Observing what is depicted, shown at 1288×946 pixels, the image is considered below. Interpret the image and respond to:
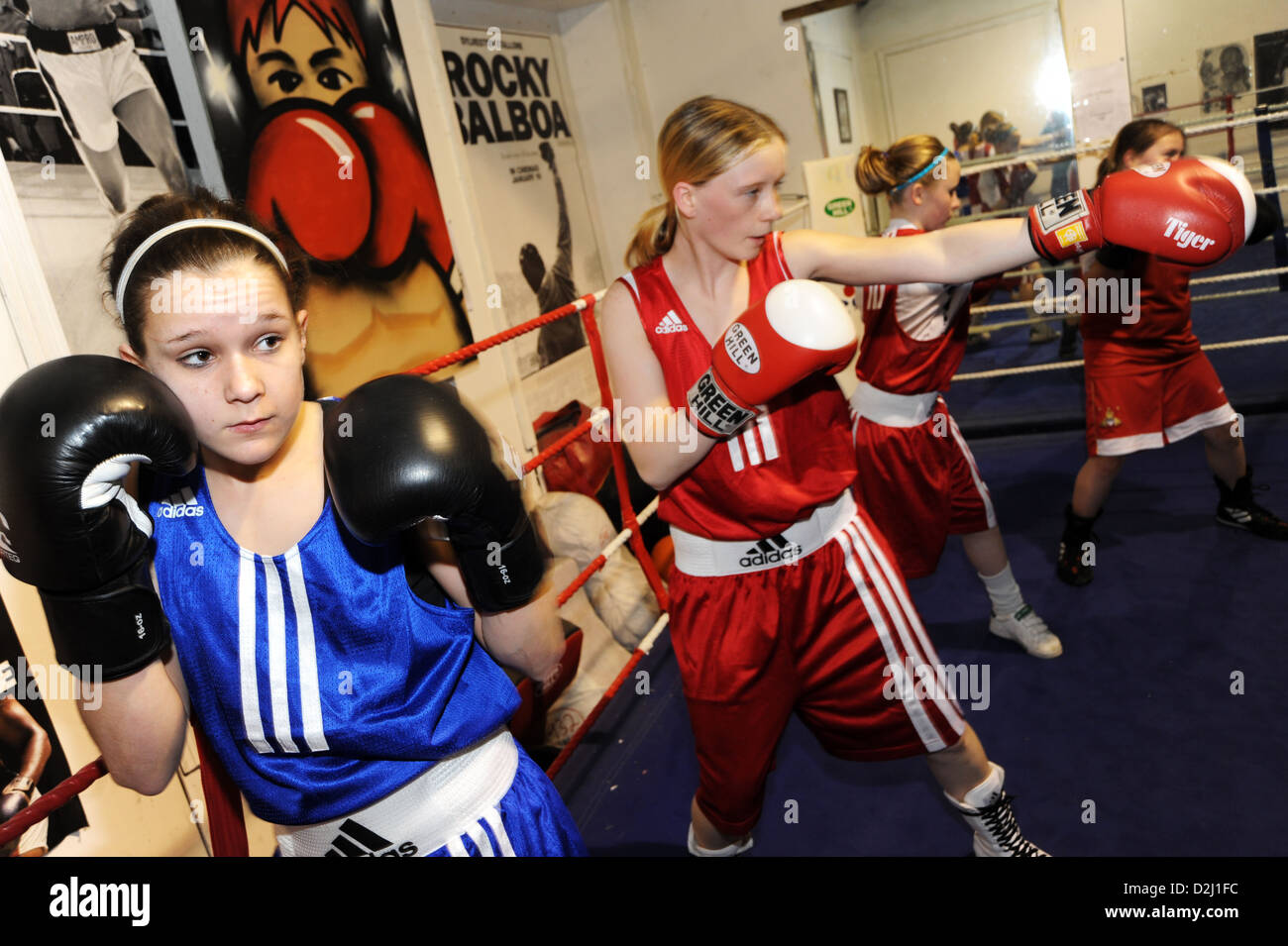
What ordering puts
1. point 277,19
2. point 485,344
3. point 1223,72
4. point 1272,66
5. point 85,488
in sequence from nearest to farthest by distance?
point 85,488
point 485,344
point 277,19
point 1272,66
point 1223,72

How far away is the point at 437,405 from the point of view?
0.86 metres

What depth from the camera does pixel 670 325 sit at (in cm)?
149

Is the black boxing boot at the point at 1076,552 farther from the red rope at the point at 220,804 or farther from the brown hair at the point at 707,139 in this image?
the red rope at the point at 220,804

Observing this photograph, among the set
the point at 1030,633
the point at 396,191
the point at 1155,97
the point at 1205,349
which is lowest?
the point at 1030,633

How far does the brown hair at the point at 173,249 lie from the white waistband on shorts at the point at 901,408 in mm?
1764

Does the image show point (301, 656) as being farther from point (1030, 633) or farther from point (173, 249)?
point (1030, 633)

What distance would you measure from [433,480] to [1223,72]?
532 centimetres

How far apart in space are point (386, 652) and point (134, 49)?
222 cm

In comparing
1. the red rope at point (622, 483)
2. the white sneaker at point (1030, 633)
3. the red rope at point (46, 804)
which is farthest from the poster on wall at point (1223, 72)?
the red rope at point (46, 804)

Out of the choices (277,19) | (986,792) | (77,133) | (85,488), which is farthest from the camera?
(277,19)

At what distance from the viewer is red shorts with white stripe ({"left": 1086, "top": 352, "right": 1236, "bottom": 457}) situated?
262 centimetres

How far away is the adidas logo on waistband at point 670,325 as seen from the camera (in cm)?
149

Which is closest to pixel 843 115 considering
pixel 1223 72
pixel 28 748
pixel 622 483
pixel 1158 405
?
pixel 1223 72

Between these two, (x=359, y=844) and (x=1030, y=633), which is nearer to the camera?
(x=359, y=844)
